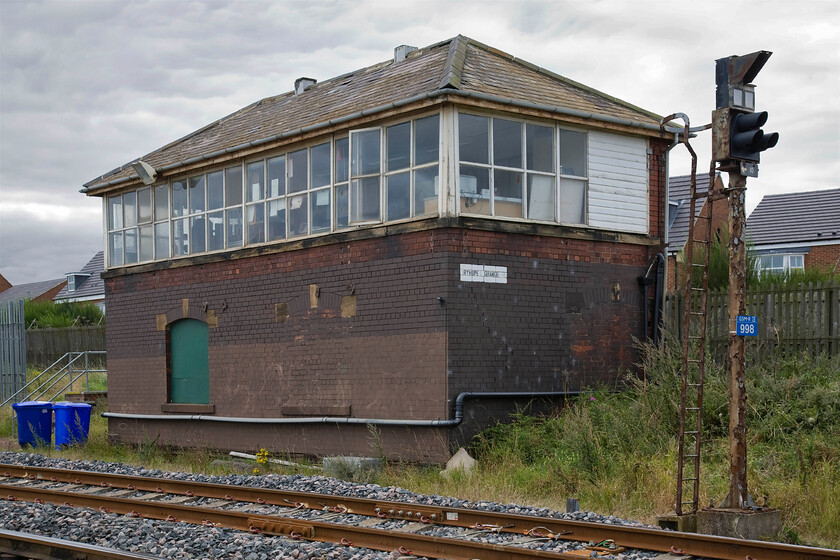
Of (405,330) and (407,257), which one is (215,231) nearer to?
(407,257)

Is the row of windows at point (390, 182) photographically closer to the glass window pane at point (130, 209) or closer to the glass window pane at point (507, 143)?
the glass window pane at point (507, 143)

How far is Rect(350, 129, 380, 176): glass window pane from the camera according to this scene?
1546 cm

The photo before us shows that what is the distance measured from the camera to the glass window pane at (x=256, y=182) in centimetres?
1762

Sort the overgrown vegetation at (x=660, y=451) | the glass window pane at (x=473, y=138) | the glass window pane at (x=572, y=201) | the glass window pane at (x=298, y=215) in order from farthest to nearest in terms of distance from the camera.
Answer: the glass window pane at (x=298, y=215) → the glass window pane at (x=572, y=201) → the glass window pane at (x=473, y=138) → the overgrown vegetation at (x=660, y=451)

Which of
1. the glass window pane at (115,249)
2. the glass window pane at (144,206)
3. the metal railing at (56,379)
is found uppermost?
the glass window pane at (144,206)

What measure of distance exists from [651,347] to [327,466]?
5.58 meters

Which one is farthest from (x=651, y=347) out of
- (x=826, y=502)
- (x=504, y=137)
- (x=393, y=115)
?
(x=826, y=502)

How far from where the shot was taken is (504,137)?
15.0 meters

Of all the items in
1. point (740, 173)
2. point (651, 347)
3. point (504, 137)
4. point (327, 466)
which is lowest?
point (327, 466)

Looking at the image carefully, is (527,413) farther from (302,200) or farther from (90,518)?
(90,518)

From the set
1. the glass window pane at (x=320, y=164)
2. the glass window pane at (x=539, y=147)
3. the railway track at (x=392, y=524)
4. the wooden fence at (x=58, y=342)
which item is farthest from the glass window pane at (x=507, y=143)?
the wooden fence at (x=58, y=342)

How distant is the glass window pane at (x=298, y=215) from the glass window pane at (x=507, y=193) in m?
3.53

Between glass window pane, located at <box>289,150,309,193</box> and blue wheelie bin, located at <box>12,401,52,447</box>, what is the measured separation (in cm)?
718

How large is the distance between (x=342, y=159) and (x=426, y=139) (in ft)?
6.29
